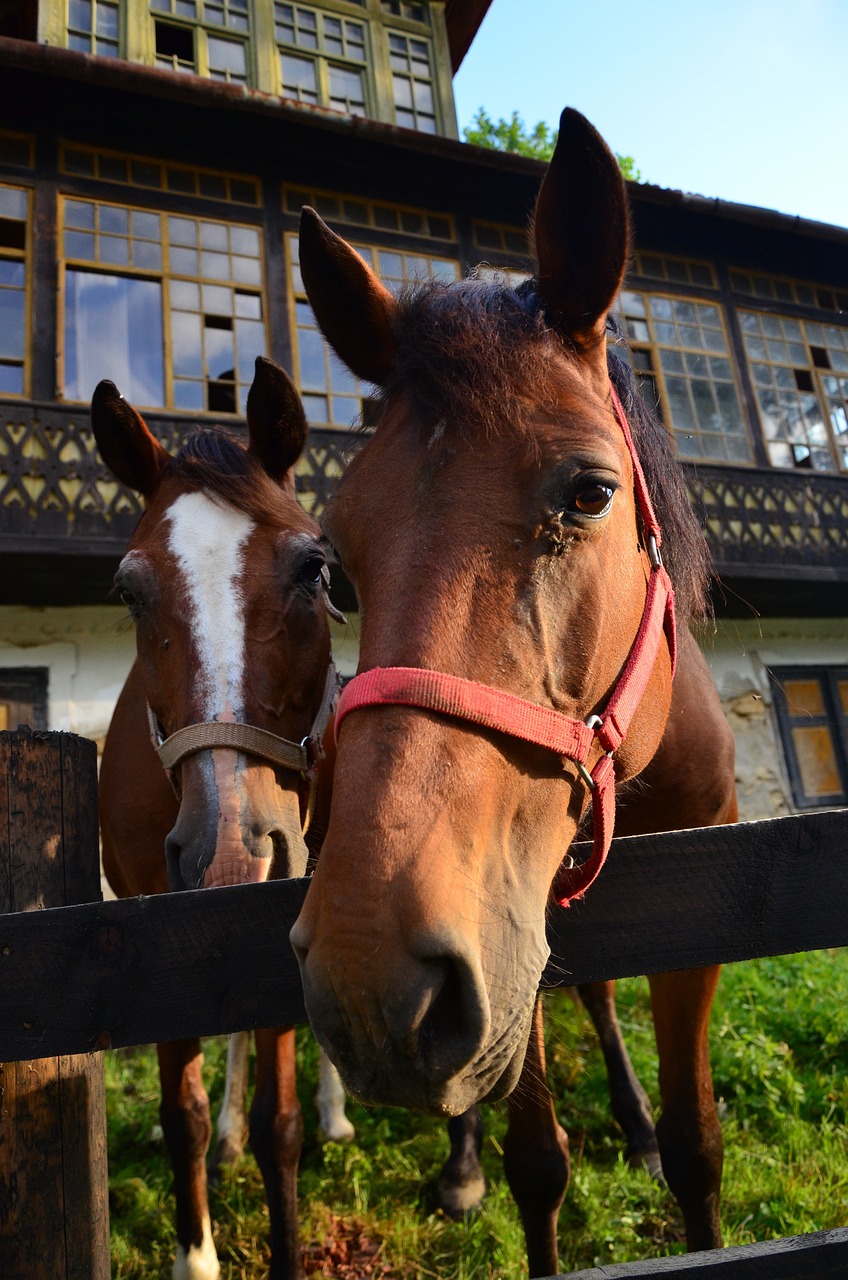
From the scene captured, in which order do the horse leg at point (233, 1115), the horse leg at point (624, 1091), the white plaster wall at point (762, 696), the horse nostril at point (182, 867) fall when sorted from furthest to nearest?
the white plaster wall at point (762, 696) → the horse leg at point (233, 1115) → the horse leg at point (624, 1091) → the horse nostril at point (182, 867)

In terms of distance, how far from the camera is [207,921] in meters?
1.33

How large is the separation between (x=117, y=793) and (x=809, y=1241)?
2.65 metres

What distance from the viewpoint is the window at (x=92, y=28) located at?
34.9ft

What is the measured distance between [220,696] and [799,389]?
1150cm

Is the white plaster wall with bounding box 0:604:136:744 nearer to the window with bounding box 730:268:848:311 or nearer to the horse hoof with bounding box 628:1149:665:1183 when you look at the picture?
the horse hoof with bounding box 628:1149:665:1183

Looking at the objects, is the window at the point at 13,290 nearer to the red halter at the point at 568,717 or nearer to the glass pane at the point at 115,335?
the glass pane at the point at 115,335

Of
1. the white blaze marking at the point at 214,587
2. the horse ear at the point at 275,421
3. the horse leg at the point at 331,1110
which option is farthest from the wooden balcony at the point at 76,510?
the horse leg at the point at 331,1110

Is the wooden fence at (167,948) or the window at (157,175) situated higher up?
the window at (157,175)

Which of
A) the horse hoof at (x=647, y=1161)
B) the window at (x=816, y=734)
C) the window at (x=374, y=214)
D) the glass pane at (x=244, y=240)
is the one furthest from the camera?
the window at (x=816, y=734)

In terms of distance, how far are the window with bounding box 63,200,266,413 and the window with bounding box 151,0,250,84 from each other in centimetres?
359

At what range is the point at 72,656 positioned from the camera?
8.13 metres

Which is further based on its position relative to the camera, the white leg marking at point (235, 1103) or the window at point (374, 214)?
the window at point (374, 214)

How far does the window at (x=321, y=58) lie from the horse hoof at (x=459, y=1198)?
1263 cm

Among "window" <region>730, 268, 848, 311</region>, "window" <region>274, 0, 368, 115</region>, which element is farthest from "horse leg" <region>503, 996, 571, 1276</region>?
"window" <region>274, 0, 368, 115</region>
